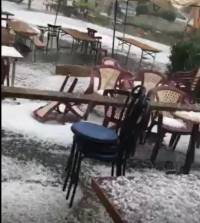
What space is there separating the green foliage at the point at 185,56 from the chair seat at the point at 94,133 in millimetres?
6697

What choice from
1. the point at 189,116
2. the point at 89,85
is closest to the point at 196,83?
the point at 89,85

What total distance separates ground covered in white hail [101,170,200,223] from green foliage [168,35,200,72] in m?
7.35

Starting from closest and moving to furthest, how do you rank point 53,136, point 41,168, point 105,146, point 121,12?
point 105,146 < point 41,168 < point 53,136 < point 121,12

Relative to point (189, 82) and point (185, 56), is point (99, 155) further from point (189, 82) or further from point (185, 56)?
point (185, 56)

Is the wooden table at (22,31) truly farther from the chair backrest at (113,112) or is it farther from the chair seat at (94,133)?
the chair seat at (94,133)

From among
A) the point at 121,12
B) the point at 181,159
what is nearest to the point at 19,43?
the point at 181,159

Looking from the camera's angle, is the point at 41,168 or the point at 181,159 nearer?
the point at 41,168

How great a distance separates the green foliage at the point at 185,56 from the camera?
35.9ft

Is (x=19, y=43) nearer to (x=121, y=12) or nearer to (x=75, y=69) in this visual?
(x=75, y=69)

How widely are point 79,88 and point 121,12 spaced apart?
20.2m

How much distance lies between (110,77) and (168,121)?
6.63 ft

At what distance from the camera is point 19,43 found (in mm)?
12758

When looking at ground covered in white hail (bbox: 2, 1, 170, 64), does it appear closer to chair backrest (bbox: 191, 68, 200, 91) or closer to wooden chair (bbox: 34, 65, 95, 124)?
chair backrest (bbox: 191, 68, 200, 91)

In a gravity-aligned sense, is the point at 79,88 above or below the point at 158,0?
below
